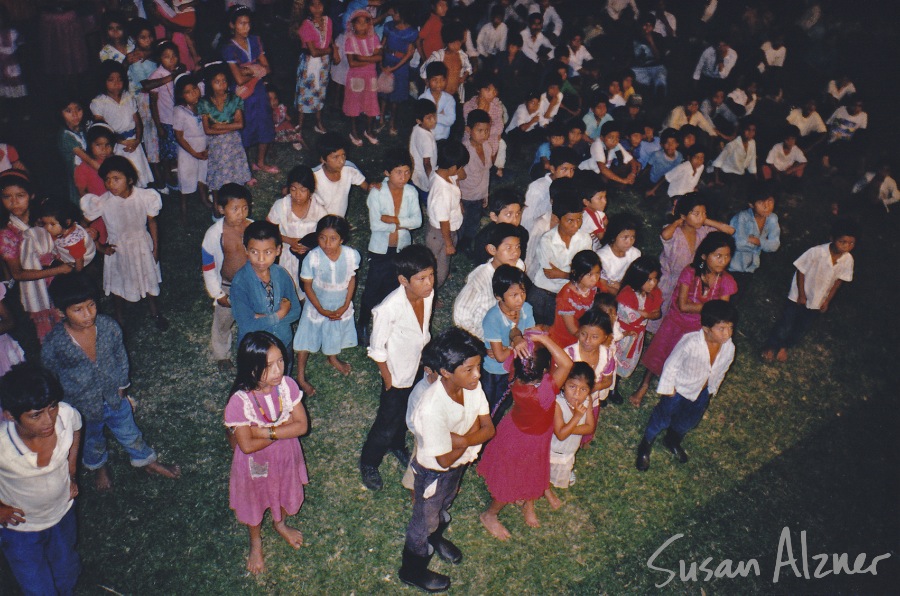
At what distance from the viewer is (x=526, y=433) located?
437cm

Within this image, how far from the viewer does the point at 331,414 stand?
18.4 feet

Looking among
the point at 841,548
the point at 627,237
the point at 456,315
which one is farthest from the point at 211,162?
the point at 841,548

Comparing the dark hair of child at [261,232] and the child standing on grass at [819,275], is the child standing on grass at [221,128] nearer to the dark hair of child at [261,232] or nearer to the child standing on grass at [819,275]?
the dark hair of child at [261,232]

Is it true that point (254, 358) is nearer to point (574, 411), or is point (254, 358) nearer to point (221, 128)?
point (574, 411)

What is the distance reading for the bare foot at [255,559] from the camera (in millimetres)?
4402

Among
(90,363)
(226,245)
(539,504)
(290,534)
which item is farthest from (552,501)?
(90,363)

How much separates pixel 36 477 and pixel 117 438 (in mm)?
1075

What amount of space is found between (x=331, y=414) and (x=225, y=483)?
1.03m

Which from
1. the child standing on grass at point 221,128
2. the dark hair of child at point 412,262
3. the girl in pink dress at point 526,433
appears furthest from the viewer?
the child standing on grass at point 221,128

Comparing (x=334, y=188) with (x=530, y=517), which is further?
(x=334, y=188)

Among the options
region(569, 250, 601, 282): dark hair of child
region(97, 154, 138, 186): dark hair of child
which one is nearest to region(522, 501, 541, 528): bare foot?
region(569, 250, 601, 282): dark hair of child

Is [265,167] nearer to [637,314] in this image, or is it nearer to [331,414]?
[331,414]

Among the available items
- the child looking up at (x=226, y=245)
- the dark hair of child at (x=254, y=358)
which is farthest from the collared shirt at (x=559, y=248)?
the dark hair of child at (x=254, y=358)

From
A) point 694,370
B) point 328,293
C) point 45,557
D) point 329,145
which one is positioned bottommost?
point 45,557
